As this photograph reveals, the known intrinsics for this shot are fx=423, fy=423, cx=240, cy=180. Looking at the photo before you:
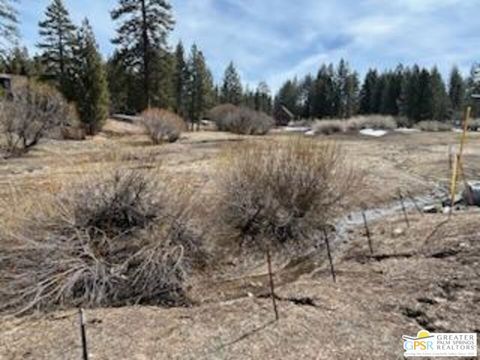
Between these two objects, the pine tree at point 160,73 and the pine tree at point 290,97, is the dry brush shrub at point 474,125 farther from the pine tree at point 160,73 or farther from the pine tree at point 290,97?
the pine tree at point 290,97

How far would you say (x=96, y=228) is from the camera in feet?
18.0

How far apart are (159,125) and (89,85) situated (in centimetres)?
900

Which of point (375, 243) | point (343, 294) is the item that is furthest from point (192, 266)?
point (375, 243)

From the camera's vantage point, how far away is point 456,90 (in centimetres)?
7169

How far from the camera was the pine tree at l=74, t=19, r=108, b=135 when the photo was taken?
91.4 feet

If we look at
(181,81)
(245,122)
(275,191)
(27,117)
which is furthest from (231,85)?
(275,191)

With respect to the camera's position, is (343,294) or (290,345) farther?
(343,294)

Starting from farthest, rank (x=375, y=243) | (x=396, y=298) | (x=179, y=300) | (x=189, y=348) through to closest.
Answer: (x=375, y=243)
(x=179, y=300)
(x=396, y=298)
(x=189, y=348)

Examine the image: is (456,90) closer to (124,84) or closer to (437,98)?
(437,98)

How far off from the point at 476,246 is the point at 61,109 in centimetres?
1773

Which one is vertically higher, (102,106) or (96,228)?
(102,106)

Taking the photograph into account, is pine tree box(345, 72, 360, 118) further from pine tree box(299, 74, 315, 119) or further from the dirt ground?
the dirt ground

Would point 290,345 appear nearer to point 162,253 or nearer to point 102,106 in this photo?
point 162,253

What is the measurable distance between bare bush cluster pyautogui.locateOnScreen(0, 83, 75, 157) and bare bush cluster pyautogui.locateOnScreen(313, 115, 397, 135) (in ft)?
69.0
